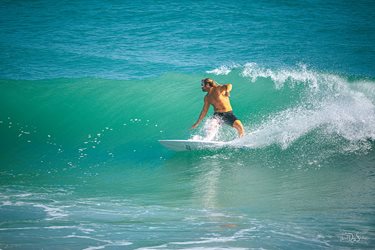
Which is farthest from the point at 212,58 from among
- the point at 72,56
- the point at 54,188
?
the point at 54,188

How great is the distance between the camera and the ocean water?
4.52 metres

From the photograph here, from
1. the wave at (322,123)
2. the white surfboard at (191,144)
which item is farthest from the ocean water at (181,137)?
the white surfboard at (191,144)

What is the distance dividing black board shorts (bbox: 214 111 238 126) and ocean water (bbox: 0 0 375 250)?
1.66 ft

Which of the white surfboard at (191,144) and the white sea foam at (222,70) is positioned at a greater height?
the white sea foam at (222,70)

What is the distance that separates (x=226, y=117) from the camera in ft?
26.9

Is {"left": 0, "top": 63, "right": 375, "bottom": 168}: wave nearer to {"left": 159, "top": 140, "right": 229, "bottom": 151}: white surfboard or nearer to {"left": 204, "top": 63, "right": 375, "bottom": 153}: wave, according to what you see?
{"left": 204, "top": 63, "right": 375, "bottom": 153}: wave

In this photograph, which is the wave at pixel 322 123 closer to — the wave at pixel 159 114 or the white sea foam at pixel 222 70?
the wave at pixel 159 114

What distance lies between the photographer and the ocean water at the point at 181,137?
4516 millimetres

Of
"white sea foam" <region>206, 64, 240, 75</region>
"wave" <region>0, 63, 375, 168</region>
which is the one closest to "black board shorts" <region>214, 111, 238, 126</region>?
"wave" <region>0, 63, 375, 168</region>

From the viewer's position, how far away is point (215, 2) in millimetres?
27766

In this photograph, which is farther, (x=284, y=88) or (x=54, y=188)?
(x=284, y=88)

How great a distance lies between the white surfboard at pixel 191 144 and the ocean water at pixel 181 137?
0.16 metres

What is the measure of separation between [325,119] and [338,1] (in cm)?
2174

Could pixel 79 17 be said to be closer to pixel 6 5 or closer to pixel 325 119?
pixel 6 5
